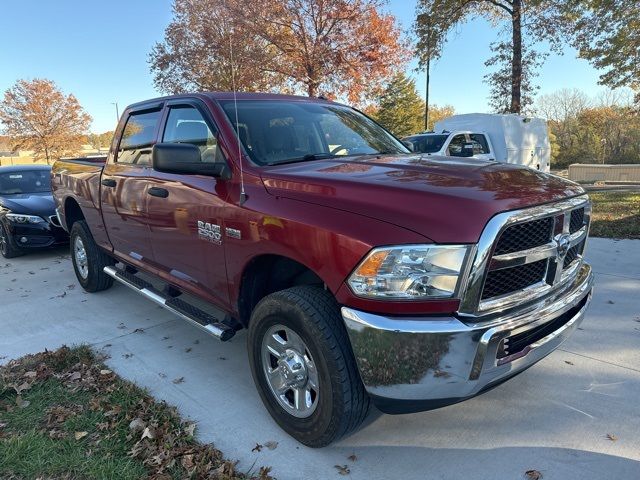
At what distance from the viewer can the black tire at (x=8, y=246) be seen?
24.5 feet

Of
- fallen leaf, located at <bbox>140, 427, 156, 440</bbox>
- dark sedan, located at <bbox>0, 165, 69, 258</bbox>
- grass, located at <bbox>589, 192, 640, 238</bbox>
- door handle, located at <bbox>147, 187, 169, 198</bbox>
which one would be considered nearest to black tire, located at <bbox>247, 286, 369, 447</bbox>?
fallen leaf, located at <bbox>140, 427, 156, 440</bbox>

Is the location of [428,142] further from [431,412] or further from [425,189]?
[425,189]

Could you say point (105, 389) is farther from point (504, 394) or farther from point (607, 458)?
point (607, 458)

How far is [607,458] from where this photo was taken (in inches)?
100

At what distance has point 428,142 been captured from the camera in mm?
11047

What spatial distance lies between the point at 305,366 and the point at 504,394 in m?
1.48

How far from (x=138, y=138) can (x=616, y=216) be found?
29.3ft

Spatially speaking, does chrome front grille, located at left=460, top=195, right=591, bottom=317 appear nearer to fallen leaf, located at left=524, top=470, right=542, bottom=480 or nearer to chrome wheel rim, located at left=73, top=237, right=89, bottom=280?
fallen leaf, located at left=524, top=470, right=542, bottom=480

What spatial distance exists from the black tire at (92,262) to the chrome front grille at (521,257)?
443 cm

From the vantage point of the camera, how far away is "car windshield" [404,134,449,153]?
10.8m

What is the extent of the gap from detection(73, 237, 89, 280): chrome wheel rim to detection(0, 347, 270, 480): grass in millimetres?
2044

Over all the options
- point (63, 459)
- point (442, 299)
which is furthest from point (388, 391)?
point (63, 459)

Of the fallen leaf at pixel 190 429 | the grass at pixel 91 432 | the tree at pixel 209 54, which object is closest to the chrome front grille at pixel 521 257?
the grass at pixel 91 432

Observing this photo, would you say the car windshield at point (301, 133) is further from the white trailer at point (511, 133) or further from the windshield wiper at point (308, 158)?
the white trailer at point (511, 133)
